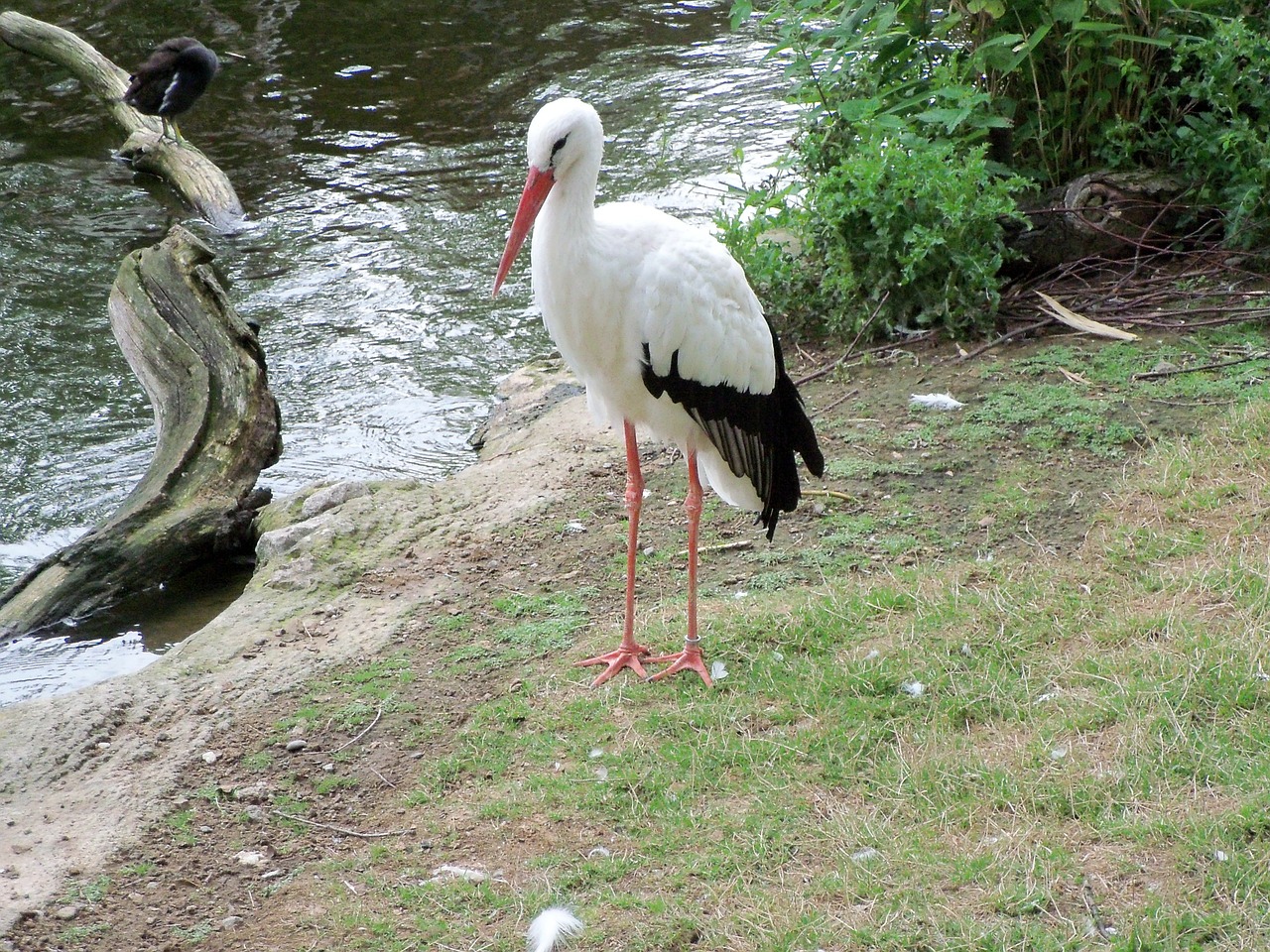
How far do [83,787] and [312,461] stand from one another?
3136 mm

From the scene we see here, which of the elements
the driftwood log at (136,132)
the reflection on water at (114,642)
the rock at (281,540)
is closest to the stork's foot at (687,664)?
the rock at (281,540)

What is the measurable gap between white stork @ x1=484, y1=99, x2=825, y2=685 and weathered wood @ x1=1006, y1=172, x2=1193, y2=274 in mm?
2733

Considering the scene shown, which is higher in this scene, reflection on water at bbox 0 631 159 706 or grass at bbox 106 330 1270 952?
grass at bbox 106 330 1270 952

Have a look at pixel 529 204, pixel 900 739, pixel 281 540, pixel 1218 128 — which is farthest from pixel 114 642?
pixel 1218 128

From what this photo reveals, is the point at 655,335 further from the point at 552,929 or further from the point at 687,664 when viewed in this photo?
the point at 552,929

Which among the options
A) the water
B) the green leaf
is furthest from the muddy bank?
the green leaf

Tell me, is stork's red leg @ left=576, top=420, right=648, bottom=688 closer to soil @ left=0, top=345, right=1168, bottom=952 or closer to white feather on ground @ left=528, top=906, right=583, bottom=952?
soil @ left=0, top=345, right=1168, bottom=952

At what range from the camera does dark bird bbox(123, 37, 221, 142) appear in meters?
10.4

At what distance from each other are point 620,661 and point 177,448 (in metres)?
2.81

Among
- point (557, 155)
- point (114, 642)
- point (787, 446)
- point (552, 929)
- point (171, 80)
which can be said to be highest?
point (557, 155)

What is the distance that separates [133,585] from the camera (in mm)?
5629

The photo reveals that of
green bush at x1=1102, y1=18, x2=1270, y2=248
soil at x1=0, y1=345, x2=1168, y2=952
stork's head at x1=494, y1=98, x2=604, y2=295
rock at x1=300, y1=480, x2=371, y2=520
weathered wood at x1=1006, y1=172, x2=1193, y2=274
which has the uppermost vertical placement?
stork's head at x1=494, y1=98, x2=604, y2=295

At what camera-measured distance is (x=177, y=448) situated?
6055 mm

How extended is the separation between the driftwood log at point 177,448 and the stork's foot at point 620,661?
2313 millimetres
